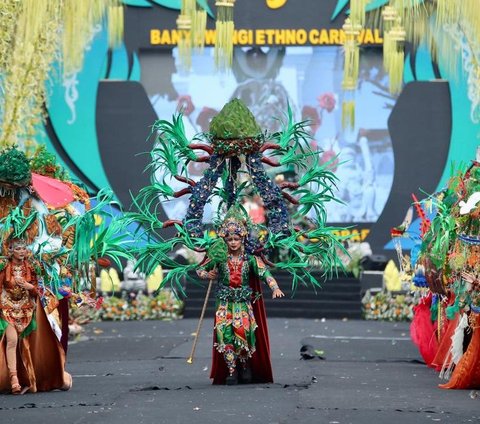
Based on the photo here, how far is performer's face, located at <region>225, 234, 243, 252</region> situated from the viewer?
14766 millimetres

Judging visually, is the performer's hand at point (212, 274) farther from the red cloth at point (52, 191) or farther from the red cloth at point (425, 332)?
the red cloth at point (425, 332)

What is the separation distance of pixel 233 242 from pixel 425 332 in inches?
161

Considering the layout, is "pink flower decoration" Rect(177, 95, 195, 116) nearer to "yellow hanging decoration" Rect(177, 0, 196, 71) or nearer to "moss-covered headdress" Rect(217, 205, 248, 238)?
"yellow hanging decoration" Rect(177, 0, 196, 71)

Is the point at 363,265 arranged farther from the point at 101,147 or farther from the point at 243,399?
the point at 243,399

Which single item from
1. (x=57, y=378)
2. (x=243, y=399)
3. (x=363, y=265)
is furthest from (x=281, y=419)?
(x=363, y=265)

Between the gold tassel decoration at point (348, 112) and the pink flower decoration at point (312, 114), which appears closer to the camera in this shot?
the gold tassel decoration at point (348, 112)

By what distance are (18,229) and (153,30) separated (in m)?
16.8

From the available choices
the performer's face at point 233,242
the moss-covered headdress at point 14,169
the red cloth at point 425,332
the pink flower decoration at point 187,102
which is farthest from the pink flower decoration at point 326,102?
the moss-covered headdress at point 14,169

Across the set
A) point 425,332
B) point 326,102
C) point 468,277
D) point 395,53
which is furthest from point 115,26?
point 468,277

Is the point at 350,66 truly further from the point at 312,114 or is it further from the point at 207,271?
the point at 207,271

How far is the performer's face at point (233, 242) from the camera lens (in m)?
14.8

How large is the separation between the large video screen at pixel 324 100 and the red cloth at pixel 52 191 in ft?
48.7

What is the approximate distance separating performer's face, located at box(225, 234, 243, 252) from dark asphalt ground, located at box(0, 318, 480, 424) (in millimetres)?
1337

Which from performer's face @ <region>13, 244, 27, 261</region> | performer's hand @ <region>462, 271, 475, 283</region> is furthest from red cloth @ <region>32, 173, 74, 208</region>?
performer's hand @ <region>462, 271, 475, 283</region>
